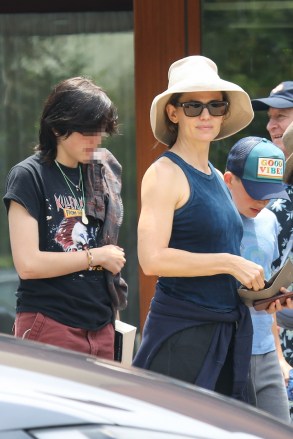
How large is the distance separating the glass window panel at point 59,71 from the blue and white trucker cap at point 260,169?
3.73m

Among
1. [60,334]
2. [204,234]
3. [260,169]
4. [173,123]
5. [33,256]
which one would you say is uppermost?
[173,123]

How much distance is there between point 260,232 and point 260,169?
24 cm

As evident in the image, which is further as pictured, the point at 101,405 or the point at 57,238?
the point at 57,238

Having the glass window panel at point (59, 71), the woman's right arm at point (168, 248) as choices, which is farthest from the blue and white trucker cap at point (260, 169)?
the glass window panel at point (59, 71)

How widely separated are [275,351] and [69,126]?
3.70 feet

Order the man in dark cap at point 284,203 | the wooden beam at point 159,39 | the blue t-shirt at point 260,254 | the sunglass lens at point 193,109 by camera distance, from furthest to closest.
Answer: the wooden beam at point 159,39 → the man in dark cap at point 284,203 → the blue t-shirt at point 260,254 → the sunglass lens at point 193,109

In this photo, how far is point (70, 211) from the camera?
4355mm

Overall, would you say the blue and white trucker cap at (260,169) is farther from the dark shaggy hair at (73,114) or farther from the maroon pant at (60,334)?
the maroon pant at (60,334)

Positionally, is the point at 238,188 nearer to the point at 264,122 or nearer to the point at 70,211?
the point at 70,211

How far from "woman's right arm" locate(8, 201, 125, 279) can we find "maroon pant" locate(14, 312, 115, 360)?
0.52 ft

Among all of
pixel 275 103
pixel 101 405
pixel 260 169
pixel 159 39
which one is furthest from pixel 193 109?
pixel 159 39

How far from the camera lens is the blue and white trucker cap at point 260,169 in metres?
4.50

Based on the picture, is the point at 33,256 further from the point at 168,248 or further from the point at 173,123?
the point at 173,123

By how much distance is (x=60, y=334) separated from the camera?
14.1 ft
